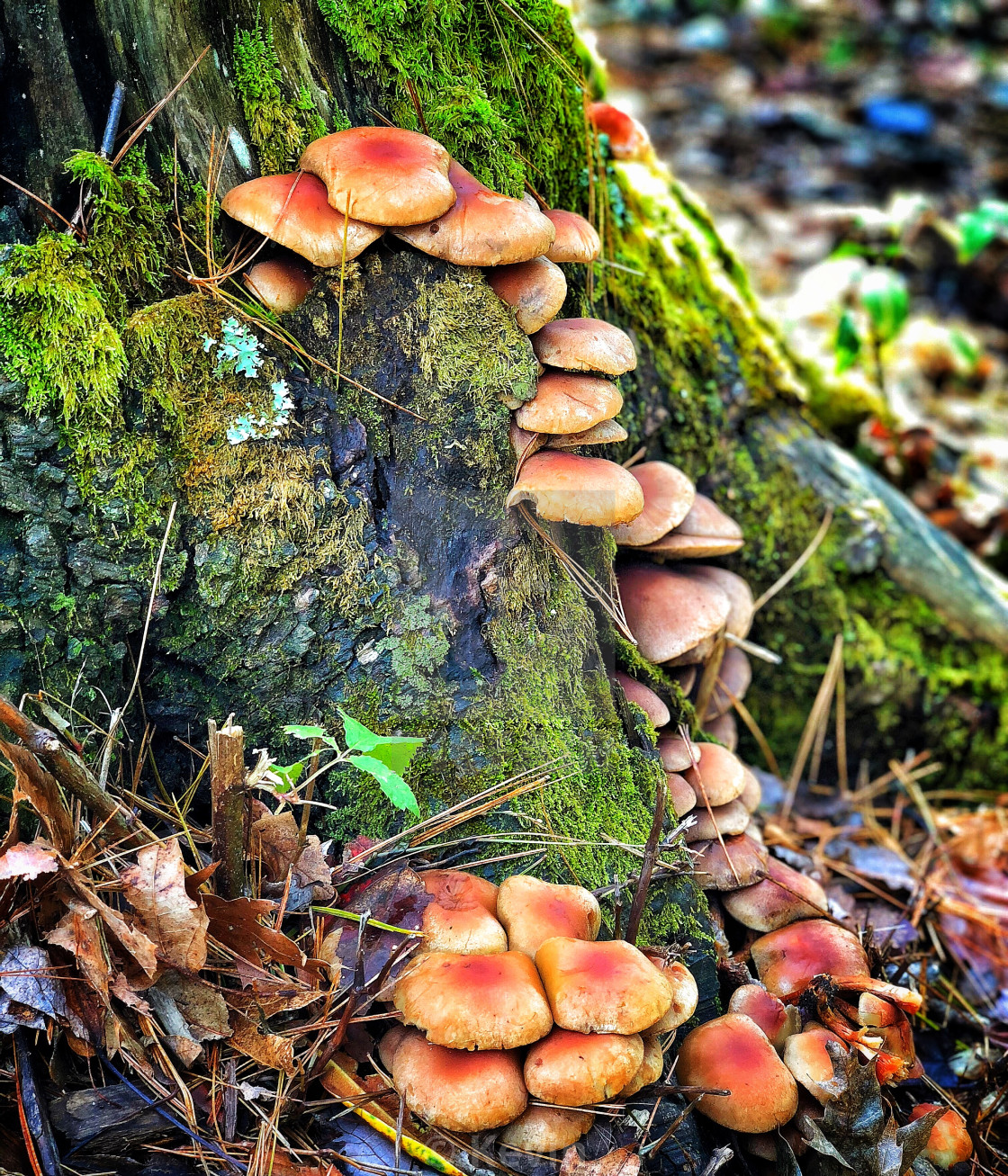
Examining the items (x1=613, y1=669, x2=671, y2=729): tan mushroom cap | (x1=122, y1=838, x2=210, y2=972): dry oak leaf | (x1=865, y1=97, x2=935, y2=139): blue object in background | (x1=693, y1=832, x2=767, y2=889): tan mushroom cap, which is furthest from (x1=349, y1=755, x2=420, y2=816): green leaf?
(x1=865, y1=97, x2=935, y2=139): blue object in background

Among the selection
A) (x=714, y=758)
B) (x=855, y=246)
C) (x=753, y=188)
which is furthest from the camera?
(x=753, y=188)

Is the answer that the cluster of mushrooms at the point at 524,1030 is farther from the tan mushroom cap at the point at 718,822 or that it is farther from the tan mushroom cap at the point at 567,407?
the tan mushroom cap at the point at 567,407

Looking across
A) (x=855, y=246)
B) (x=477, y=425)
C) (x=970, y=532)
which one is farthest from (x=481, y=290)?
(x=970, y=532)

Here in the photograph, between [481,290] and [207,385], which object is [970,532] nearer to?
[481,290]

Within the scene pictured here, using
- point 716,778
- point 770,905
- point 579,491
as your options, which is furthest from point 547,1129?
point 579,491

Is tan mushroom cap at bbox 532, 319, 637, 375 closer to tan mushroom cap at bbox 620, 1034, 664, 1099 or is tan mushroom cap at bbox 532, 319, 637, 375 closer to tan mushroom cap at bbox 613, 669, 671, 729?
tan mushroom cap at bbox 613, 669, 671, 729
